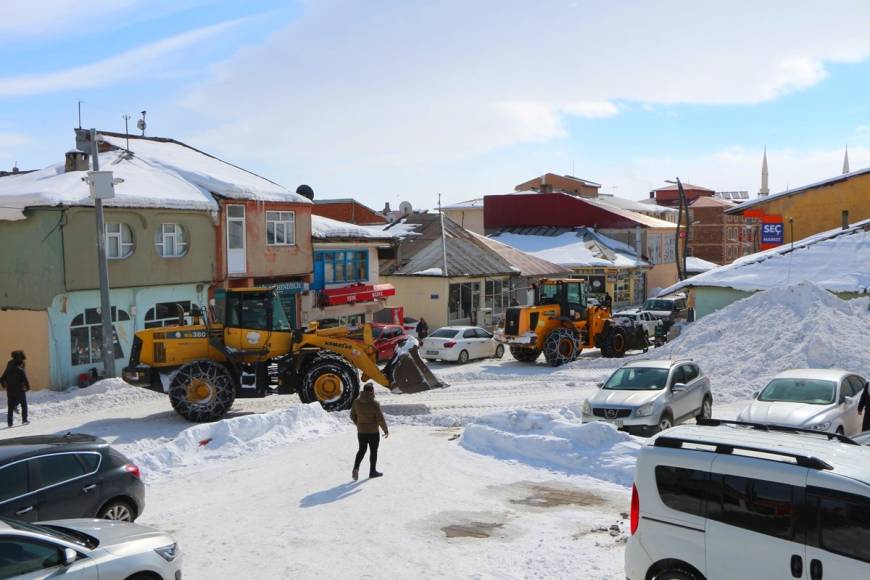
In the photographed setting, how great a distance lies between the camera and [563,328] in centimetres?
3002

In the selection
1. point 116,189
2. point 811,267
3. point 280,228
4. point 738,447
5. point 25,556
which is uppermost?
point 116,189

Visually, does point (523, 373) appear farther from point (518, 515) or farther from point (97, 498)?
point (97, 498)

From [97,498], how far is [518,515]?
5.46 metres

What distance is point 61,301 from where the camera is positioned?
24.7 m

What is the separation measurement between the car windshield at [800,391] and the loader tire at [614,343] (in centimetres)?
1361

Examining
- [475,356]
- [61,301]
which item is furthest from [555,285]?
[61,301]

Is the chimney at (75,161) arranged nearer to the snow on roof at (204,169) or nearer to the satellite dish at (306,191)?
the snow on roof at (204,169)

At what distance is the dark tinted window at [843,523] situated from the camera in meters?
6.89

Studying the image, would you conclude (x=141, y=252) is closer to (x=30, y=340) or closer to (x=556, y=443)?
(x=30, y=340)

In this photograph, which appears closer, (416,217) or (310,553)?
(310,553)

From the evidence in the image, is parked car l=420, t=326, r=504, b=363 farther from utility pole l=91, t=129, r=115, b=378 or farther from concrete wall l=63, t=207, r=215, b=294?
utility pole l=91, t=129, r=115, b=378

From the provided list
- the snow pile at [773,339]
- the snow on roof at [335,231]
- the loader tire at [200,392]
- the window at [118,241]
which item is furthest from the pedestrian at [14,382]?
the snow pile at [773,339]

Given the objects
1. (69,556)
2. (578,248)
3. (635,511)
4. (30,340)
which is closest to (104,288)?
(30,340)

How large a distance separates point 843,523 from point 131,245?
24.2 m
